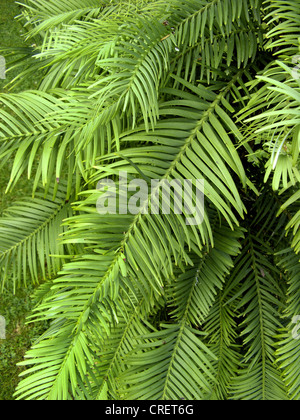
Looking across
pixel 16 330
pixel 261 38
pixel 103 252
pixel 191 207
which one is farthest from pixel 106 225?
pixel 16 330

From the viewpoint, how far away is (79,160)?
38.6 inches

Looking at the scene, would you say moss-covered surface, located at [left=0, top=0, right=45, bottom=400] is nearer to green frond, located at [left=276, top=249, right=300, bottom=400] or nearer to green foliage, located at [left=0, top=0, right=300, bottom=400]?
green foliage, located at [left=0, top=0, right=300, bottom=400]

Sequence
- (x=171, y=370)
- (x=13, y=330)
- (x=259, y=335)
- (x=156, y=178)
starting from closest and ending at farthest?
1. (x=156, y=178)
2. (x=171, y=370)
3. (x=259, y=335)
4. (x=13, y=330)

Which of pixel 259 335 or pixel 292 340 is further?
pixel 259 335

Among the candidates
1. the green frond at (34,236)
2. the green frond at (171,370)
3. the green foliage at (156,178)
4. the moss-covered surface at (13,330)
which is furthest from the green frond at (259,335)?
the moss-covered surface at (13,330)

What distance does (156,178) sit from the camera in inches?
33.4

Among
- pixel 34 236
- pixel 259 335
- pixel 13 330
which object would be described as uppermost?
pixel 34 236

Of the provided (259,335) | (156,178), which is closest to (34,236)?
(156,178)

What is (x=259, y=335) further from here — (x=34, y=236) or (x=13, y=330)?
(x=13, y=330)

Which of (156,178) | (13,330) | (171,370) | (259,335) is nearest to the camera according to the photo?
(156,178)

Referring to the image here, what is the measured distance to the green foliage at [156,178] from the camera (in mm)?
790

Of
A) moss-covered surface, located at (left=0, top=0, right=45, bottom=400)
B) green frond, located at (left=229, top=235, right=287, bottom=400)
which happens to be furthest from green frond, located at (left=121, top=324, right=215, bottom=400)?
moss-covered surface, located at (left=0, top=0, right=45, bottom=400)

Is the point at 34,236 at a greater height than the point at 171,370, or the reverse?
the point at 34,236
